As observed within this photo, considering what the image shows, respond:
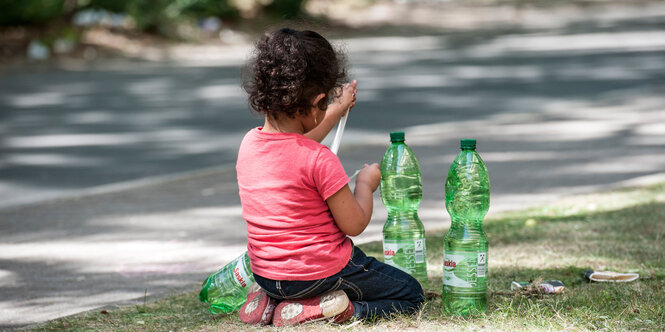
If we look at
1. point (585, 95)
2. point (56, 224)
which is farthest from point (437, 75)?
point (56, 224)

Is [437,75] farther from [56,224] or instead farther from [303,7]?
[303,7]

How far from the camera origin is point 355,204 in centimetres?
371

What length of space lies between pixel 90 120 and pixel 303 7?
583 inches

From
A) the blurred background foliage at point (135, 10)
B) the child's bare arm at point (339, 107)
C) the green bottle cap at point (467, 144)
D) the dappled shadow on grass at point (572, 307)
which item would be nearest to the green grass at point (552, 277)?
the dappled shadow on grass at point (572, 307)

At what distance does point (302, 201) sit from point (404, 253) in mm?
822

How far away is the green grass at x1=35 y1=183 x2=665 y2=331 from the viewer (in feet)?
12.5

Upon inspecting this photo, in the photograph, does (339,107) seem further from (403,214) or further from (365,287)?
(365,287)

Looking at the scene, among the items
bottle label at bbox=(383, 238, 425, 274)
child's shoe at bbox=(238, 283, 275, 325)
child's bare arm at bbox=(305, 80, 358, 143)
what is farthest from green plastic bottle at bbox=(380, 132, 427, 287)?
child's shoe at bbox=(238, 283, 275, 325)

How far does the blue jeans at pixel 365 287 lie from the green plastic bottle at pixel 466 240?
0.19 m

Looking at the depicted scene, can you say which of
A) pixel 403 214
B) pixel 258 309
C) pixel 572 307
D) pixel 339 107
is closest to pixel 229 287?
pixel 258 309

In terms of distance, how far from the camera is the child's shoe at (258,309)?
3.92 m

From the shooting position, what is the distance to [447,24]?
2477cm

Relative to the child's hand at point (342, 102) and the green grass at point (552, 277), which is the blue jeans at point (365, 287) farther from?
the child's hand at point (342, 102)

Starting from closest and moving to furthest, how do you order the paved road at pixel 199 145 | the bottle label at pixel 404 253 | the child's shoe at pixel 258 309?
the child's shoe at pixel 258 309
the bottle label at pixel 404 253
the paved road at pixel 199 145
